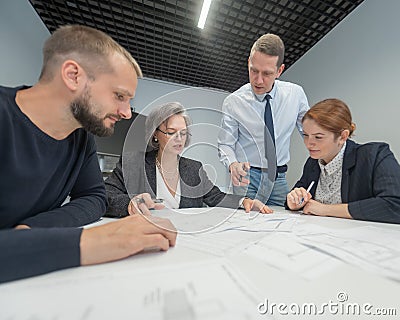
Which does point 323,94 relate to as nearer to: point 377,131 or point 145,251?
point 377,131

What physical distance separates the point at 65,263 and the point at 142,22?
2.27 metres

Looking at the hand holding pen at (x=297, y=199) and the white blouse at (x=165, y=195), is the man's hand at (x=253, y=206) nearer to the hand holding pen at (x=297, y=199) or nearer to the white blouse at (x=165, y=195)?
the hand holding pen at (x=297, y=199)

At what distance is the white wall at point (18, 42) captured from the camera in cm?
150

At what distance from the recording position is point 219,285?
0.90 ft

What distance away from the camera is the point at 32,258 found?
28 cm

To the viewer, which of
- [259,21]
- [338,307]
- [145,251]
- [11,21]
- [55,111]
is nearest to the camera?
[338,307]

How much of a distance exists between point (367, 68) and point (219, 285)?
2045mm

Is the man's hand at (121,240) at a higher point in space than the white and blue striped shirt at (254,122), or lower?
lower

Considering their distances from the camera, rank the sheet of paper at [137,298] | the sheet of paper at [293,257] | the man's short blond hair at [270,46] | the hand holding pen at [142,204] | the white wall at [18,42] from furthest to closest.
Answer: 1. the white wall at [18,42]
2. the man's short blond hair at [270,46]
3. the hand holding pen at [142,204]
4. the sheet of paper at [293,257]
5. the sheet of paper at [137,298]

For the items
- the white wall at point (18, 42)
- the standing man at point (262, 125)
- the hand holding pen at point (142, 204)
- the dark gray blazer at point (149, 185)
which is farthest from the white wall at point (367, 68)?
the white wall at point (18, 42)

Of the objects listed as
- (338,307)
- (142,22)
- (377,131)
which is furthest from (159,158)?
(142,22)

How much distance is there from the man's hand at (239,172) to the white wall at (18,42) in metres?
1.26

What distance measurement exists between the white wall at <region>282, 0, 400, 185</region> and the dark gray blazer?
4.10ft
